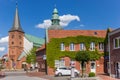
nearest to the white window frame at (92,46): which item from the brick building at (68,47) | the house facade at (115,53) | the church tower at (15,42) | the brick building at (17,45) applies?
the brick building at (68,47)

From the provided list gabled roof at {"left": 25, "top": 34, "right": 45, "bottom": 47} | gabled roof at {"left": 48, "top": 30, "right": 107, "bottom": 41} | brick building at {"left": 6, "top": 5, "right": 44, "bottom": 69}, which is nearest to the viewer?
gabled roof at {"left": 48, "top": 30, "right": 107, "bottom": 41}

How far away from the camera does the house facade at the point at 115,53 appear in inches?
1503

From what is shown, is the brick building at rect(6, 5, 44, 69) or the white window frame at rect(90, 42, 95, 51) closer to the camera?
the white window frame at rect(90, 42, 95, 51)

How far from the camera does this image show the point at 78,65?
50.2m

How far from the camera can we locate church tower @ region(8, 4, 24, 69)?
4193 inches

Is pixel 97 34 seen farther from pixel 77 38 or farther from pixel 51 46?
pixel 51 46

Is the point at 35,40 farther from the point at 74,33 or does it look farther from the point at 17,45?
the point at 74,33

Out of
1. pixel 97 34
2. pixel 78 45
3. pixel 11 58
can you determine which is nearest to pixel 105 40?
pixel 97 34

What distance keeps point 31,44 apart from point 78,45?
64.0 meters

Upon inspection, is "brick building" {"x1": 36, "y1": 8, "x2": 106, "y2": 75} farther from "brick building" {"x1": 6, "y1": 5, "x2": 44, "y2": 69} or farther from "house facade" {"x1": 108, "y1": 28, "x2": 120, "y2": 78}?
"brick building" {"x1": 6, "y1": 5, "x2": 44, "y2": 69}

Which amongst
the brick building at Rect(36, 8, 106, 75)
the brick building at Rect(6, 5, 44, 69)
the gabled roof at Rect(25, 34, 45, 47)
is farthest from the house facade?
the gabled roof at Rect(25, 34, 45, 47)

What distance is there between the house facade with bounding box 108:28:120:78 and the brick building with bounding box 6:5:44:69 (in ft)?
214

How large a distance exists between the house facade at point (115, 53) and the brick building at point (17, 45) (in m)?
65.1

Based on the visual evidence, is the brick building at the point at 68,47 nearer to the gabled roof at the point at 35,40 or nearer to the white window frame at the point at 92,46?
the white window frame at the point at 92,46
